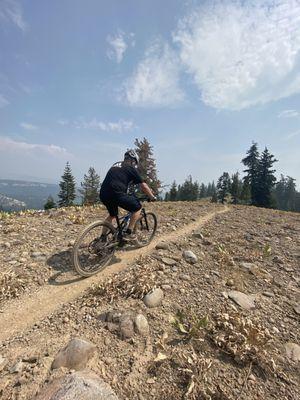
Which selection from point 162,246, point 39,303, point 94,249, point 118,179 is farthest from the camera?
point 162,246

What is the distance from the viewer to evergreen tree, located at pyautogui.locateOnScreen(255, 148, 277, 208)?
53469mm

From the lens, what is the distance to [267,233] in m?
11.4

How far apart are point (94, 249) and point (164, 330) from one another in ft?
10.1

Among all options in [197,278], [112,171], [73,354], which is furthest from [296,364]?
[112,171]

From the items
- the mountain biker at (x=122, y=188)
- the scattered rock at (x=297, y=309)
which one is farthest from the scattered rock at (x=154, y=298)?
A: the scattered rock at (x=297, y=309)

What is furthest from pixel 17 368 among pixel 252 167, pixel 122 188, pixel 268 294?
pixel 252 167

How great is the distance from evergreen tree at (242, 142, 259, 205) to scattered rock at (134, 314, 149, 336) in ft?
184

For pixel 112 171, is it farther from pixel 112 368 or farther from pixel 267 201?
pixel 267 201

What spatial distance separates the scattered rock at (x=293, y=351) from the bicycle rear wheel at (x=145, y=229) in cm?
512

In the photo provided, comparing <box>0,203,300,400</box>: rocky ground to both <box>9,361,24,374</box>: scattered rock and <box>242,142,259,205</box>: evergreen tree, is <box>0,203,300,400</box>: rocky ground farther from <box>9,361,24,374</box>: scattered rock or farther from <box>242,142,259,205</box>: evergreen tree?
<box>242,142,259,205</box>: evergreen tree

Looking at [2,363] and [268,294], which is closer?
[2,363]

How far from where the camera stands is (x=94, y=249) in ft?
21.6

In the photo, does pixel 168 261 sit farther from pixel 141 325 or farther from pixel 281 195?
pixel 281 195

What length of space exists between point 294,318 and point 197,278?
225 centimetres
